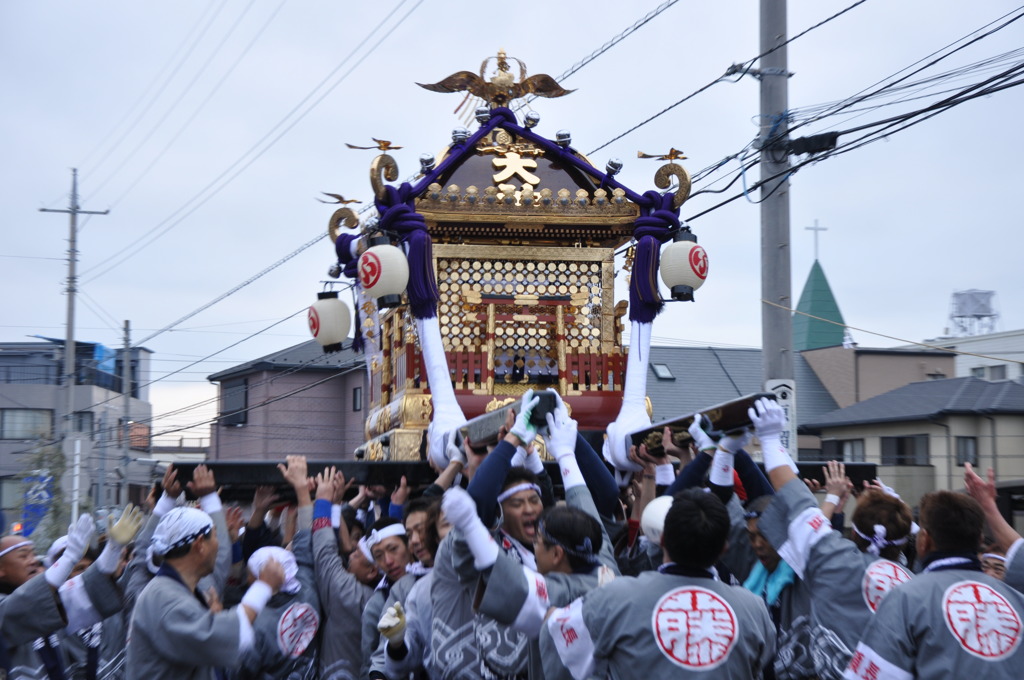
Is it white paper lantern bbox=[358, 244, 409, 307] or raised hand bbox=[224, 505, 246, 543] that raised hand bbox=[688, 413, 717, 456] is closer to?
white paper lantern bbox=[358, 244, 409, 307]

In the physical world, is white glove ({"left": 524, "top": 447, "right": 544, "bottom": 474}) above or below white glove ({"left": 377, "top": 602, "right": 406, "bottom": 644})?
above

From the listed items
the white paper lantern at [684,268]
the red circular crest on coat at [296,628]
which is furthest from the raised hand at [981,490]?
the red circular crest on coat at [296,628]

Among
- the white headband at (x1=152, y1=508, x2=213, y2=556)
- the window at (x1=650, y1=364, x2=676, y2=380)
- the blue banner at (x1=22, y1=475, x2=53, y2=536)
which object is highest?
the window at (x1=650, y1=364, x2=676, y2=380)

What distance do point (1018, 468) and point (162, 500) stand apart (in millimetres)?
18234

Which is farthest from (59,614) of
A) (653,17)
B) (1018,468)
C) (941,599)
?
(1018,468)

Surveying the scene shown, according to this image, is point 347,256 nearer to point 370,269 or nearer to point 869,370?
point 370,269

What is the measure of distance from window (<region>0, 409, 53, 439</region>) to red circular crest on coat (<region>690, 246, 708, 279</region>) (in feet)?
109

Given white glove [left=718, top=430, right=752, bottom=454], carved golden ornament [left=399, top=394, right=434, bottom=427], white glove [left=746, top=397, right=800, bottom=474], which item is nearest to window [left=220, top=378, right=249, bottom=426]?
carved golden ornament [left=399, top=394, right=434, bottom=427]

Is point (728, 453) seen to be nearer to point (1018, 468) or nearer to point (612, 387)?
point (612, 387)

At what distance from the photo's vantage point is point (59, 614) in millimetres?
5285

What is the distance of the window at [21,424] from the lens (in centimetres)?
3612

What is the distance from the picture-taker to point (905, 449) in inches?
859

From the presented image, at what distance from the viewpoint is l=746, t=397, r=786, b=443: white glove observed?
408 centimetres

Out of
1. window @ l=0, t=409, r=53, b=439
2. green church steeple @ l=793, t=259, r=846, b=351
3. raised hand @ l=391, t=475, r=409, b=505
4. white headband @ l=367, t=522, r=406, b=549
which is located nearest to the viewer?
white headband @ l=367, t=522, r=406, b=549
